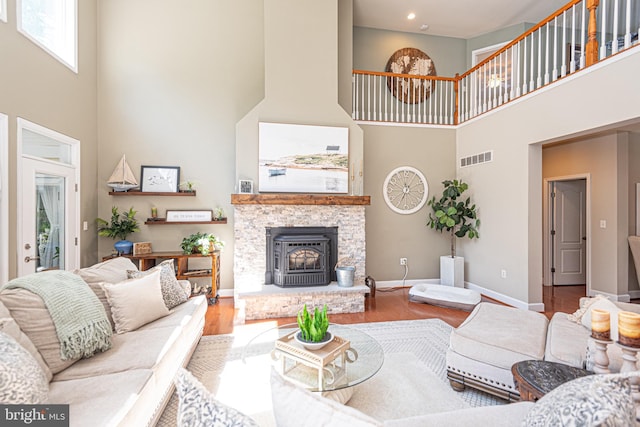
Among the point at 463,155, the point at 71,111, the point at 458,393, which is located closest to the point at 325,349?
the point at 458,393

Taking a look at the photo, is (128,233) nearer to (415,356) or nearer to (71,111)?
(71,111)

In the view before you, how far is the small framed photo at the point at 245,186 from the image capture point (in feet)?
13.6

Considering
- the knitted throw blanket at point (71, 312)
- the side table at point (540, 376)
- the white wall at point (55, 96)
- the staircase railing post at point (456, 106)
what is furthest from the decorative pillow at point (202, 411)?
the staircase railing post at point (456, 106)

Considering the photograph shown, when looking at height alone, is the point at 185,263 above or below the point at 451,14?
below

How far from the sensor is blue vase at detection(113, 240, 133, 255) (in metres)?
4.14

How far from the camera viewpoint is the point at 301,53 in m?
4.33

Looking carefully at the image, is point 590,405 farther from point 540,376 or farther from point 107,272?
point 107,272

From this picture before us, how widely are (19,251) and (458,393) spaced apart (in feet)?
13.4

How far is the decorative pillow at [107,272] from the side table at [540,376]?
2886 millimetres

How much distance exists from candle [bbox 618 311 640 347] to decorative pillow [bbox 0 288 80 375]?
2.82 m

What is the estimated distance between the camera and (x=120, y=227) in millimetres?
4211

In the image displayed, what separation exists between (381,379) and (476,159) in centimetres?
400

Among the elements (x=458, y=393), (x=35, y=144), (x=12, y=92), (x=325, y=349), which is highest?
(x=12, y=92)

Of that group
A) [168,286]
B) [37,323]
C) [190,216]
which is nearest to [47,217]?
[190,216]
